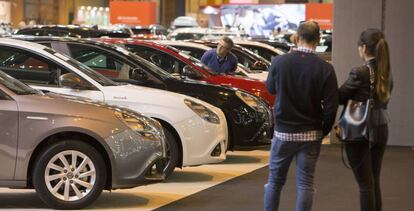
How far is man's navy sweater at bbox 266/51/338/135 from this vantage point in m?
6.59

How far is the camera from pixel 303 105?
662cm

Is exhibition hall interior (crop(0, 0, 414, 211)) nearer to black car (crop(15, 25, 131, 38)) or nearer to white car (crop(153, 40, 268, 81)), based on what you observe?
white car (crop(153, 40, 268, 81))

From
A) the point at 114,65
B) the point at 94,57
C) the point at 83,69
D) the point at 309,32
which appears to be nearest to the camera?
the point at 309,32

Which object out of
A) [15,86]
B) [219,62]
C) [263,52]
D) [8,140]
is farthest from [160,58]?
[263,52]

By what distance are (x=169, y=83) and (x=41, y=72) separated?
195 centimetres

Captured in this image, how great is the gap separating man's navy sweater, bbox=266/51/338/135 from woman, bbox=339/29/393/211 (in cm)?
21

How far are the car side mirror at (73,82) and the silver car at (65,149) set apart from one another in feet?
4.30

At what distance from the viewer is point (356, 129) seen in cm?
665

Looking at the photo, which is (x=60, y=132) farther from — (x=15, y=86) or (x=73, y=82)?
(x=73, y=82)

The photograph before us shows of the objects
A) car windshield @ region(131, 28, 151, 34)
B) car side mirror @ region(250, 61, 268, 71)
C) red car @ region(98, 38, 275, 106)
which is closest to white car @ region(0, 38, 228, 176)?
red car @ region(98, 38, 275, 106)

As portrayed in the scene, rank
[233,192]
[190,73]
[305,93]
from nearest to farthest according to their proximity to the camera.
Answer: [305,93]
[233,192]
[190,73]

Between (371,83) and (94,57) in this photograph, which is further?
(94,57)

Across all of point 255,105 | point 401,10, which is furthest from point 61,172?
point 401,10

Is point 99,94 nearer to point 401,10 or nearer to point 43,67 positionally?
point 43,67
